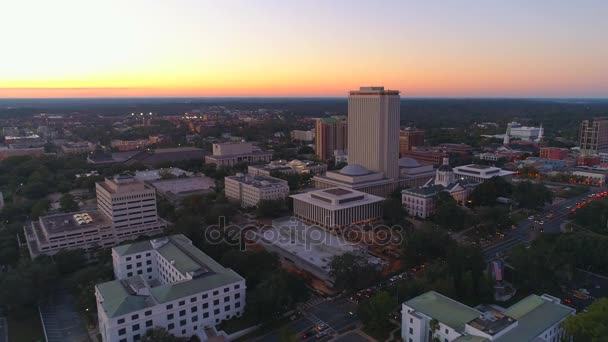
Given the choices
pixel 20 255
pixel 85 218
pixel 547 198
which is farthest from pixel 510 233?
pixel 20 255

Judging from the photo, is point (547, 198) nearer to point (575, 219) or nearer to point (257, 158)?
point (575, 219)

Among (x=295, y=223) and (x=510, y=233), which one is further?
(x=295, y=223)

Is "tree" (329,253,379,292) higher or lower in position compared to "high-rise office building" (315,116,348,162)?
lower

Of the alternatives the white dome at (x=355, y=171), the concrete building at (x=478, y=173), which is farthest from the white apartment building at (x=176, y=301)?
the concrete building at (x=478, y=173)

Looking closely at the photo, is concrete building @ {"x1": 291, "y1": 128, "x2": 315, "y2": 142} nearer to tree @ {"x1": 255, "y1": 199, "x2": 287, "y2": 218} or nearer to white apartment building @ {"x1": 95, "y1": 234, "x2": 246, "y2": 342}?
tree @ {"x1": 255, "y1": 199, "x2": 287, "y2": 218}

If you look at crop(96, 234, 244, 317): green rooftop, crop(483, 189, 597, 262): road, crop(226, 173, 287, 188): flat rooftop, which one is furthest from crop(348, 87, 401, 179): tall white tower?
crop(96, 234, 244, 317): green rooftop

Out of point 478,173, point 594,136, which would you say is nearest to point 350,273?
point 478,173
